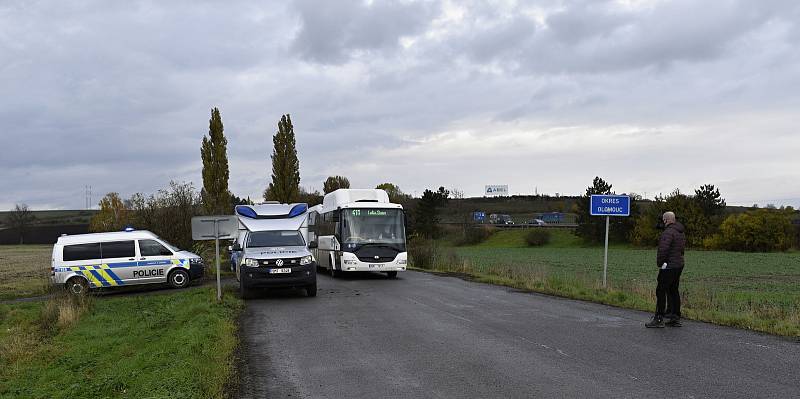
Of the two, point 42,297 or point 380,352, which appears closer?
point 380,352

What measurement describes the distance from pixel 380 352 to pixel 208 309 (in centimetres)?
641

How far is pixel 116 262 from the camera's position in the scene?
874 inches

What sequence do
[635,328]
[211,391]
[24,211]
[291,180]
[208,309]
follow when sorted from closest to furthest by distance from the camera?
[211,391]
[635,328]
[208,309]
[291,180]
[24,211]

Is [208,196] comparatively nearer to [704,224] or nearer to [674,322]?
[674,322]

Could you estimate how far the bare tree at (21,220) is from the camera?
102m

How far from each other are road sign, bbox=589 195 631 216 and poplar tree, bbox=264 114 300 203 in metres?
43.6

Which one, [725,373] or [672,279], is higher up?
[672,279]

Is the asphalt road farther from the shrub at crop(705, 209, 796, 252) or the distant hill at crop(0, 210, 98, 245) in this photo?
the distant hill at crop(0, 210, 98, 245)

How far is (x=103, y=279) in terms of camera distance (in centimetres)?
2206

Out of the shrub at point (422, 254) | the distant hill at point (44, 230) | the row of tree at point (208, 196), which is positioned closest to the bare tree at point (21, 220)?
the distant hill at point (44, 230)

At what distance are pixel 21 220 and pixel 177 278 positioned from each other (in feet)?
336

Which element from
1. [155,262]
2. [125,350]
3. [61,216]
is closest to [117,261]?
[155,262]

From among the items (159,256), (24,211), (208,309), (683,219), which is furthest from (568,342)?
(24,211)

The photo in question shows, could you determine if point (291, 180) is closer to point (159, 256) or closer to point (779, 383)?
point (159, 256)
